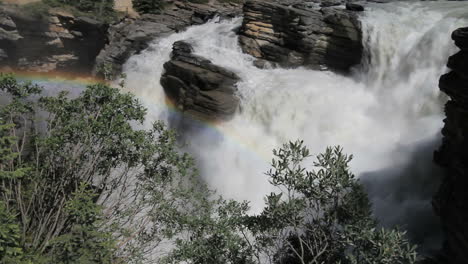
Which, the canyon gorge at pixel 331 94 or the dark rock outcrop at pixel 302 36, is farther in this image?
the dark rock outcrop at pixel 302 36

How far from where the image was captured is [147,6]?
3884cm

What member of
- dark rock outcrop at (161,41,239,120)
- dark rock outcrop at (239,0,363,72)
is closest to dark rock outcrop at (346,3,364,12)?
dark rock outcrop at (239,0,363,72)

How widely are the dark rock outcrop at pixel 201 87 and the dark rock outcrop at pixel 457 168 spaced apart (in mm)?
11753

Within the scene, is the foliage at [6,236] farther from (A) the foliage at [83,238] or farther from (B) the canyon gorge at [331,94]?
(B) the canyon gorge at [331,94]

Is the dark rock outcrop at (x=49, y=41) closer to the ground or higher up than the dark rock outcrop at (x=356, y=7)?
closer to the ground

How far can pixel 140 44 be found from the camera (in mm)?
27516

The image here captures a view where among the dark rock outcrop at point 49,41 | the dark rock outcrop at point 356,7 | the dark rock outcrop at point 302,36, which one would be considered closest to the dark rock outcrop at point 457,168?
the dark rock outcrop at point 302,36

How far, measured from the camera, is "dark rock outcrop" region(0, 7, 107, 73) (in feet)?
99.0

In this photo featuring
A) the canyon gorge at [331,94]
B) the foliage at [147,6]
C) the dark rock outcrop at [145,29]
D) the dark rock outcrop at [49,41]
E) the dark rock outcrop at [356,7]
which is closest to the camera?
the canyon gorge at [331,94]

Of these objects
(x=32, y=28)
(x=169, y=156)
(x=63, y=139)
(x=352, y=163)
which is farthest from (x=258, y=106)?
(x=32, y=28)

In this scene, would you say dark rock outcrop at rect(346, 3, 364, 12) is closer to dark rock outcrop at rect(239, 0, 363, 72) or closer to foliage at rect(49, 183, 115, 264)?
dark rock outcrop at rect(239, 0, 363, 72)

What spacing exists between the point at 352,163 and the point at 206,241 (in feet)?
32.1

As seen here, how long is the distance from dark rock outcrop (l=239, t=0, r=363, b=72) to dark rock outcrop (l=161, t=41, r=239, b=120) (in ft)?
13.9

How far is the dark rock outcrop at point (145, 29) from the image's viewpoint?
2761cm
